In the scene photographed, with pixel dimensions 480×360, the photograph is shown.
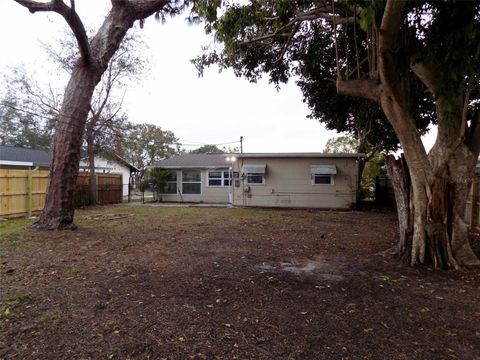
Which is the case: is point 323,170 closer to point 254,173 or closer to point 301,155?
point 301,155

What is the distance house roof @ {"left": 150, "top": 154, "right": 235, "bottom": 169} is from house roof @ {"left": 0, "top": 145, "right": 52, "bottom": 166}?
6637 millimetres

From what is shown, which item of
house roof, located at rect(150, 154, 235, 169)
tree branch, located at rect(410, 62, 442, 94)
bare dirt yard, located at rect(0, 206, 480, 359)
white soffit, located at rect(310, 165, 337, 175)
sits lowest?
bare dirt yard, located at rect(0, 206, 480, 359)

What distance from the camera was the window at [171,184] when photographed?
18.9 m

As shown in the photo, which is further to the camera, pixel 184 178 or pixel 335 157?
pixel 184 178

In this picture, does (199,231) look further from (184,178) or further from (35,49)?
(35,49)

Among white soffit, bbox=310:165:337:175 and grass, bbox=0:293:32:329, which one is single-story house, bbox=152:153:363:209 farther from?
grass, bbox=0:293:32:329

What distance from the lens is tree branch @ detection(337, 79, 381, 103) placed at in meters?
5.21

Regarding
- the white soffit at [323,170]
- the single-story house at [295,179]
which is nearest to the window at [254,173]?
the single-story house at [295,179]

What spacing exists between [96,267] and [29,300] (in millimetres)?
1350

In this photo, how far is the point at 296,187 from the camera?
15.3 m

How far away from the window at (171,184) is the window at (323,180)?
8.52m

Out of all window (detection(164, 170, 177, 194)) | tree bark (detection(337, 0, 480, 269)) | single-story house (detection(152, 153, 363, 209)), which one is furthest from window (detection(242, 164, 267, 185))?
tree bark (detection(337, 0, 480, 269))

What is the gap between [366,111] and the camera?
11.3m

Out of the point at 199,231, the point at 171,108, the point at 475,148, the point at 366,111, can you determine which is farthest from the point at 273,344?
the point at 171,108
